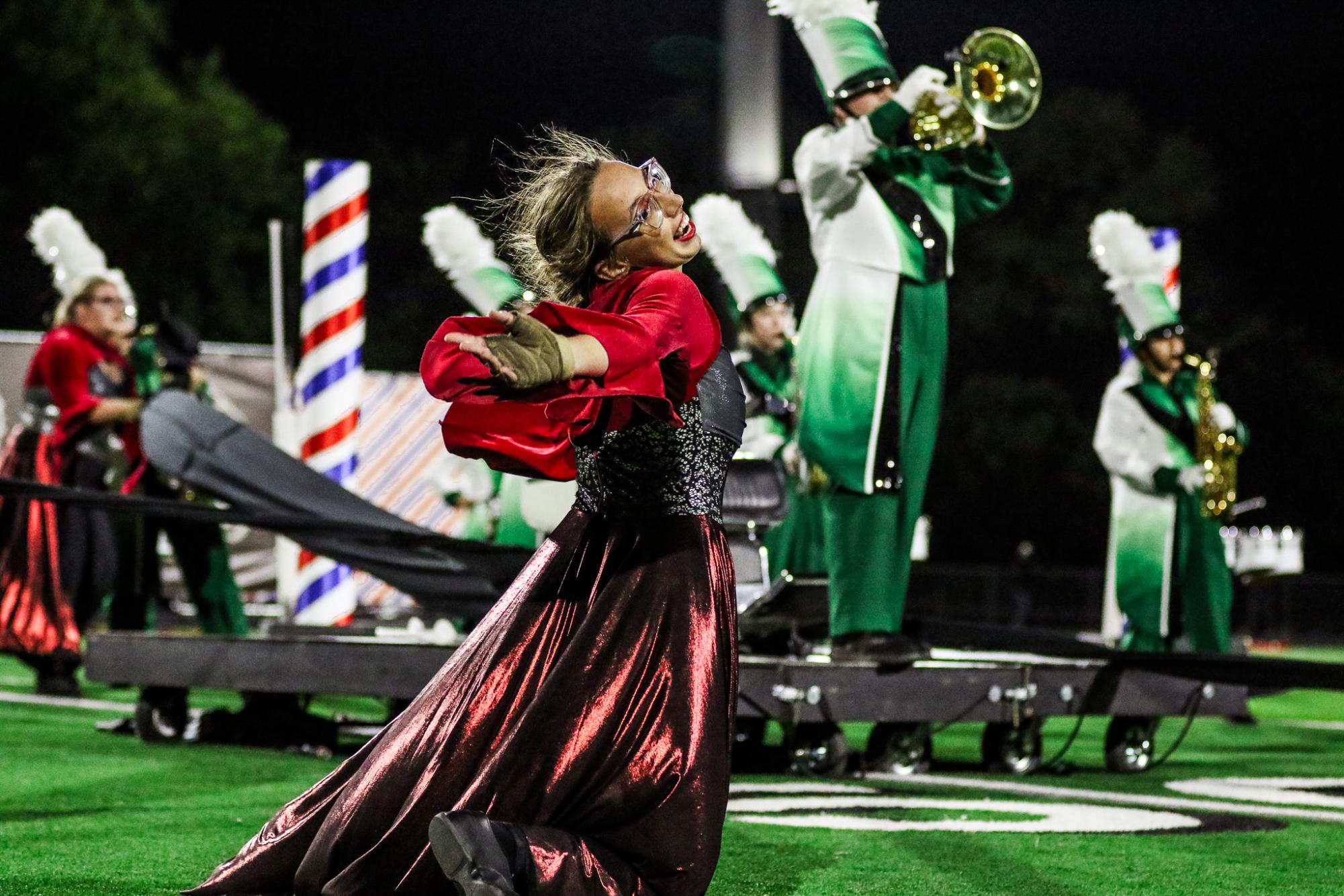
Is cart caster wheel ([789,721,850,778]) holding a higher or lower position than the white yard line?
higher

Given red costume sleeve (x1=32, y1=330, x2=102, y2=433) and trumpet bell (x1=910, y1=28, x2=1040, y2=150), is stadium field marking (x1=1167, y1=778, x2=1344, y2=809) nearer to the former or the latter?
trumpet bell (x1=910, y1=28, x2=1040, y2=150)

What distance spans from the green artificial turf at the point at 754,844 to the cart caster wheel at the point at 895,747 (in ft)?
0.64

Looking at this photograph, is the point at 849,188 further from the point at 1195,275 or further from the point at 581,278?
the point at 1195,275

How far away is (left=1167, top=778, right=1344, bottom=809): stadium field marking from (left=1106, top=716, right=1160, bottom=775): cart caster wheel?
12.3 inches

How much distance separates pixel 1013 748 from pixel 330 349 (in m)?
4.71

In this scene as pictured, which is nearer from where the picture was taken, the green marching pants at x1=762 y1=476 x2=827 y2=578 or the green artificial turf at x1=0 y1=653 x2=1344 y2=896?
the green artificial turf at x1=0 y1=653 x2=1344 y2=896

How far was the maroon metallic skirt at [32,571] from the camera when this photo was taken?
981 centimetres

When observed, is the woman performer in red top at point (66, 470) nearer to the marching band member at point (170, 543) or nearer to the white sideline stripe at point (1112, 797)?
the marching band member at point (170, 543)

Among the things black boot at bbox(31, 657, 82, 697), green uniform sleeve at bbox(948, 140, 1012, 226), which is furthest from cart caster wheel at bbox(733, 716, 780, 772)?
black boot at bbox(31, 657, 82, 697)

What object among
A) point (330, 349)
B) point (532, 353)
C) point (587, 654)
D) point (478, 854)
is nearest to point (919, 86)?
point (587, 654)

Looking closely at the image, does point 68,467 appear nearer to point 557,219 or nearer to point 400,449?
point 557,219

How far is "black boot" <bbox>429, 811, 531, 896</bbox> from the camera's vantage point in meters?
3.22

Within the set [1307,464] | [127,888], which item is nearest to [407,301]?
[1307,464]

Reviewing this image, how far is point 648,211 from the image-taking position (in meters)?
3.62
